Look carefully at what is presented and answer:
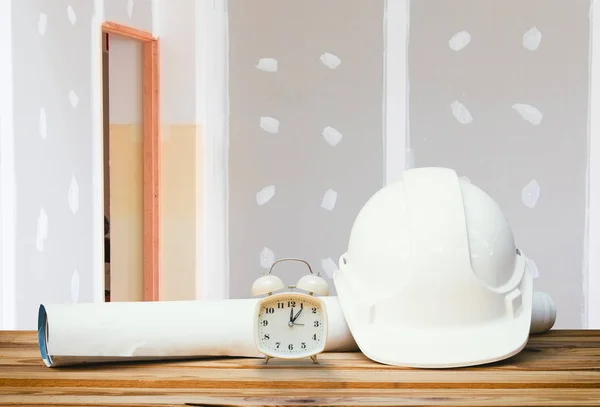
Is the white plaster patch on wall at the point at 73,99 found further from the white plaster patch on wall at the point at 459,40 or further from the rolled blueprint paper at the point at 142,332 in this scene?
the rolled blueprint paper at the point at 142,332

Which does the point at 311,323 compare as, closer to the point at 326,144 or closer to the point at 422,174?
the point at 422,174

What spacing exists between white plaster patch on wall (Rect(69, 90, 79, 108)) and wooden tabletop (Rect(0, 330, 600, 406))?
9.12ft

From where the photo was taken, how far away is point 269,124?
18.3ft

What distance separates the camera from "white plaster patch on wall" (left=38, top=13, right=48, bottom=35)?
425 centimetres

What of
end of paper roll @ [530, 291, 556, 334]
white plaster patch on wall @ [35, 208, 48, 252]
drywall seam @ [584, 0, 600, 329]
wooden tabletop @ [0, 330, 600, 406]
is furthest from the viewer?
drywall seam @ [584, 0, 600, 329]

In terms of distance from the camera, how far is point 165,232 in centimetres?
578

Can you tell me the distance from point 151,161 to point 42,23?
1.62 metres

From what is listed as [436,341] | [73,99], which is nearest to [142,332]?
[436,341]

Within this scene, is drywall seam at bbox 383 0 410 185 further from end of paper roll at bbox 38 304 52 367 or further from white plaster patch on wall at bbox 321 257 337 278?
end of paper roll at bbox 38 304 52 367

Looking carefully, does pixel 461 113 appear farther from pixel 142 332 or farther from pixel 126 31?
pixel 142 332

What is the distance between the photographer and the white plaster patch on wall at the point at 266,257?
222 inches

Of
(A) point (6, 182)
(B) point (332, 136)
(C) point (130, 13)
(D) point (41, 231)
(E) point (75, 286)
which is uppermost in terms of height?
(C) point (130, 13)

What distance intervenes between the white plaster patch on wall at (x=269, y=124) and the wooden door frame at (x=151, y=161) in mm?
766

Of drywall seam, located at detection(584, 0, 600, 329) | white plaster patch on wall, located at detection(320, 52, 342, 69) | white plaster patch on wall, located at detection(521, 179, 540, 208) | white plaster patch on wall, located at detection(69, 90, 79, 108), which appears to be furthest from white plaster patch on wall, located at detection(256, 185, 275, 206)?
drywall seam, located at detection(584, 0, 600, 329)
